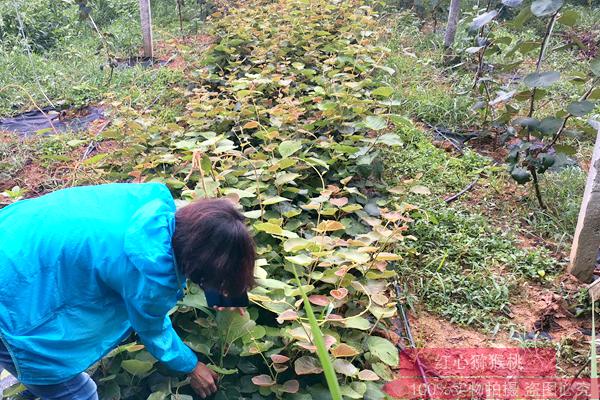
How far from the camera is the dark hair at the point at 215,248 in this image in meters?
1.31

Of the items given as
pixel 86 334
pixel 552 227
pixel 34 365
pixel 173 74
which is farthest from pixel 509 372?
pixel 173 74

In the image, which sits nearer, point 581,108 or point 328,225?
point 328,225

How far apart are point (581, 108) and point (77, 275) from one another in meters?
2.44

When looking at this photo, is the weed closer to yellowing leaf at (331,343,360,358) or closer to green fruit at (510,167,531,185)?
green fruit at (510,167,531,185)

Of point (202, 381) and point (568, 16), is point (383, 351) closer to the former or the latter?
point (202, 381)

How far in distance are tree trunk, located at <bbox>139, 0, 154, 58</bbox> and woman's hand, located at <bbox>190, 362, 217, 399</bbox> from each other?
14.8ft

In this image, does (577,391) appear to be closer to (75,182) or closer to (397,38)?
(75,182)

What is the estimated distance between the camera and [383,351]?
1729 millimetres

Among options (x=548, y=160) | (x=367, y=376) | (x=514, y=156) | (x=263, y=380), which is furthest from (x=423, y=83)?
(x=263, y=380)

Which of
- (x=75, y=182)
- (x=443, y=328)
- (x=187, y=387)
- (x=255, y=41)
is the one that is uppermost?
(x=255, y=41)

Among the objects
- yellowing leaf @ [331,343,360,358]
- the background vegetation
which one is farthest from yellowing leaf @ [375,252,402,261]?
yellowing leaf @ [331,343,360,358]

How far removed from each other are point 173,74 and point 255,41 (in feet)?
2.73

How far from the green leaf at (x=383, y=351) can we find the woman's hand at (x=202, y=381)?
0.53 metres

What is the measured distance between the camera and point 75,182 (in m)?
2.72
